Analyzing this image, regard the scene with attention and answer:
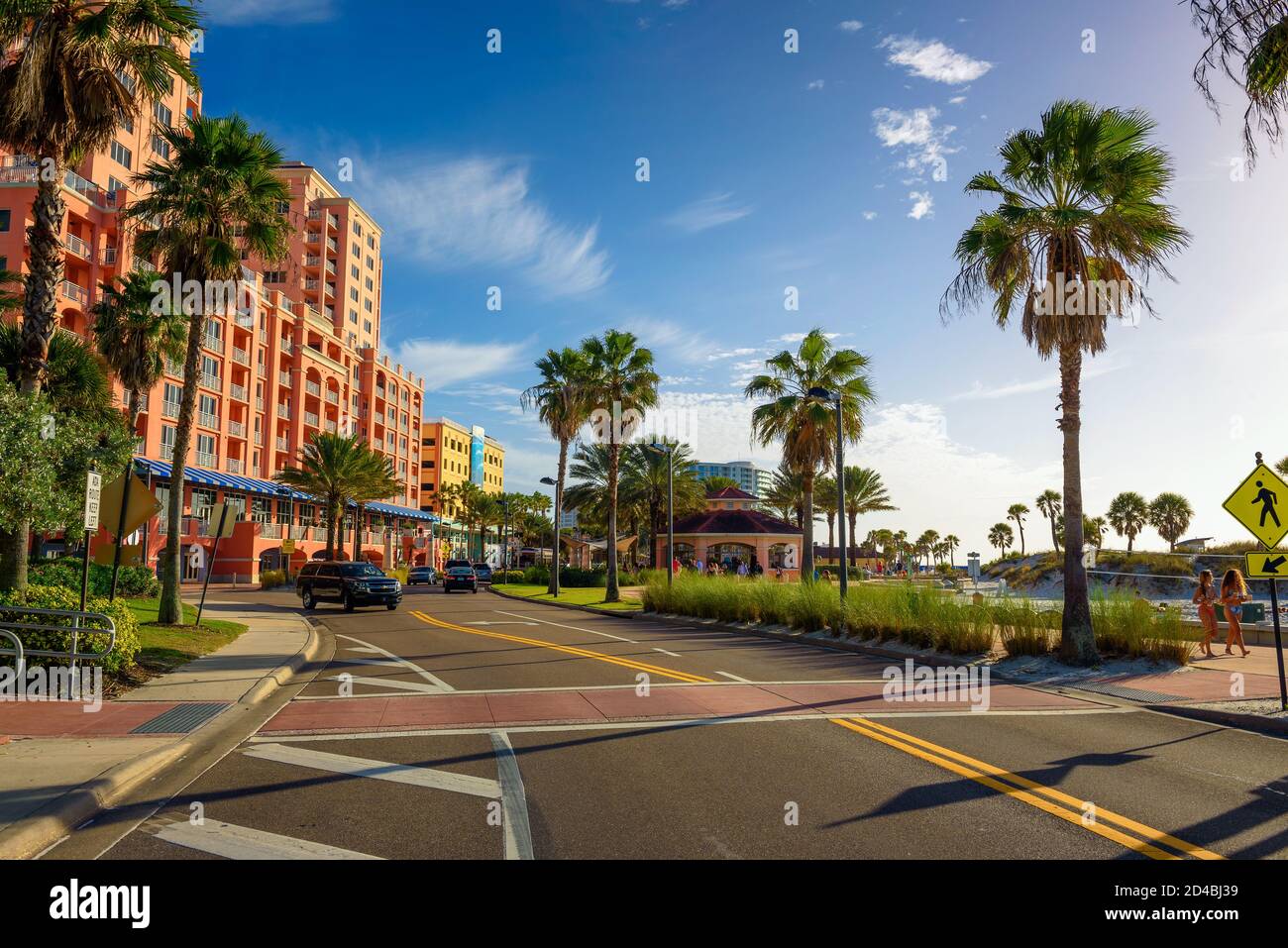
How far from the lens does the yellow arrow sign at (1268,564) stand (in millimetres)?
10397

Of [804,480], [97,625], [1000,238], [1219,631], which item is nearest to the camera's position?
[97,625]

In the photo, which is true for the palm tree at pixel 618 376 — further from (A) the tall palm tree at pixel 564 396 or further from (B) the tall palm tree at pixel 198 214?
(B) the tall palm tree at pixel 198 214

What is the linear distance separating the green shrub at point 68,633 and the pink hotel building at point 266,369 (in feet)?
45.5

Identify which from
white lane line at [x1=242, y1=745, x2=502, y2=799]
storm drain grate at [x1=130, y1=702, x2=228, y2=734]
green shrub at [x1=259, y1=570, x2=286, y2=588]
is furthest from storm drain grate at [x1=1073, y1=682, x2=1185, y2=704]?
green shrub at [x1=259, y1=570, x2=286, y2=588]

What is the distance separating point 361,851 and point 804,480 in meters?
29.0

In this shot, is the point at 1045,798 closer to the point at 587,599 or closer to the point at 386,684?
the point at 386,684

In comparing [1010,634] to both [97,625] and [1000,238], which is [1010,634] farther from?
[97,625]

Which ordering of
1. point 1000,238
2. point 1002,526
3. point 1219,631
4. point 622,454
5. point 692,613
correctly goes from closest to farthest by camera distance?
point 1000,238 → point 1219,631 → point 692,613 → point 622,454 → point 1002,526

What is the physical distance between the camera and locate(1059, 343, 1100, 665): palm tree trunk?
14.2 meters

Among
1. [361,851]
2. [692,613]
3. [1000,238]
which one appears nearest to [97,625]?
[361,851]

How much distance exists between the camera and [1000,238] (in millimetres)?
15602

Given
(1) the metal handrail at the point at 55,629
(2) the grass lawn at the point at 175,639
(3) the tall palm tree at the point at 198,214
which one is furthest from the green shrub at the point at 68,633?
(3) the tall palm tree at the point at 198,214

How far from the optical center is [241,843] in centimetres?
511

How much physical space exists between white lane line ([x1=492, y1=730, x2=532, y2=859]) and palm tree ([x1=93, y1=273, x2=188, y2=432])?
80.0 feet
